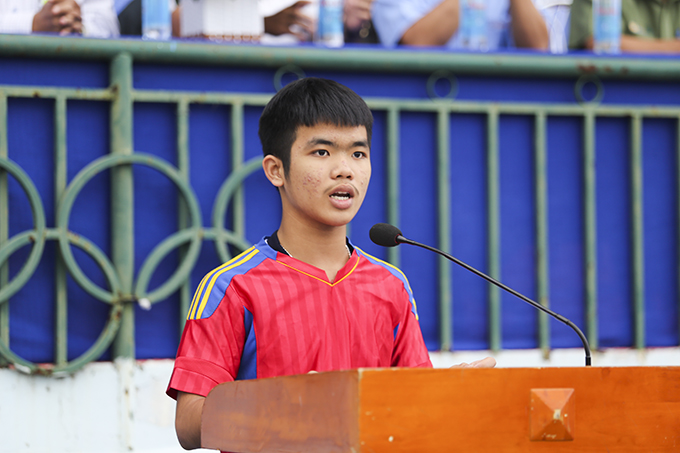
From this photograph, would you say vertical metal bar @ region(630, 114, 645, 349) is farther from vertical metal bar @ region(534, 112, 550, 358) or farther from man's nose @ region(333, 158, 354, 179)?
man's nose @ region(333, 158, 354, 179)

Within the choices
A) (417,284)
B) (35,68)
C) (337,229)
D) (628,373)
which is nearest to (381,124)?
(417,284)

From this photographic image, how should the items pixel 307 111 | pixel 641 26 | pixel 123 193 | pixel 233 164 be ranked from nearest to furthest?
1. pixel 307 111
2. pixel 123 193
3. pixel 233 164
4. pixel 641 26

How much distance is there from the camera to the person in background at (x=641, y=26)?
3.77 m

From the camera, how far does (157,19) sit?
326 centimetres

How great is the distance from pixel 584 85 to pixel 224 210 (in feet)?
5.49

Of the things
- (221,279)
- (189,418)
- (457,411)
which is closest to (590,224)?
(221,279)

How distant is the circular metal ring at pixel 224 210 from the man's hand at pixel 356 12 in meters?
0.85

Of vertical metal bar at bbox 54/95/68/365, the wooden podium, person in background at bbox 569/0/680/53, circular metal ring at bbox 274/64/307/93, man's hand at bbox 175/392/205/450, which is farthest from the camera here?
person in background at bbox 569/0/680/53

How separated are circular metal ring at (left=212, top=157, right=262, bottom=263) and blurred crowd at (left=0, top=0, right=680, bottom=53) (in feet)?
2.09

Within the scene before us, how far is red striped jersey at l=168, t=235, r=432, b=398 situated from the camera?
1.58 meters

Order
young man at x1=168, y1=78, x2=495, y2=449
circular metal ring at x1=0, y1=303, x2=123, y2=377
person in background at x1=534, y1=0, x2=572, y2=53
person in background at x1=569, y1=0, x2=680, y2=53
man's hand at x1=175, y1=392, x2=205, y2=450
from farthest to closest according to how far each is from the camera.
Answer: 1. person in background at x1=534, y1=0, x2=572, y2=53
2. person in background at x1=569, y1=0, x2=680, y2=53
3. circular metal ring at x1=0, y1=303, x2=123, y2=377
4. young man at x1=168, y1=78, x2=495, y2=449
5. man's hand at x1=175, y1=392, x2=205, y2=450

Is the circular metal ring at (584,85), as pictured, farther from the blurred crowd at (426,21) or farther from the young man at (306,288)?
the young man at (306,288)

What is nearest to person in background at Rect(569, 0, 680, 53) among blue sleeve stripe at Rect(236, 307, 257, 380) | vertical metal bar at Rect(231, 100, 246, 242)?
vertical metal bar at Rect(231, 100, 246, 242)

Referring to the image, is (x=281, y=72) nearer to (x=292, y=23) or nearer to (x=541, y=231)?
(x=292, y=23)
